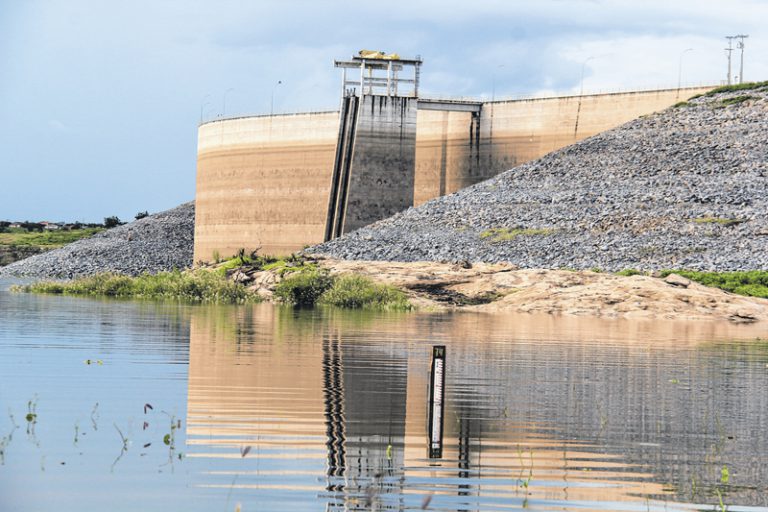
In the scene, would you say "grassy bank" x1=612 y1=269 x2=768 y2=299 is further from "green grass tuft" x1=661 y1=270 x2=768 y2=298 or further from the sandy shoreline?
the sandy shoreline

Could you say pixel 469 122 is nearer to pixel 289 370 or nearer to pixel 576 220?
pixel 576 220

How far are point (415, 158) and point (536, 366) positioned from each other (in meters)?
62.7

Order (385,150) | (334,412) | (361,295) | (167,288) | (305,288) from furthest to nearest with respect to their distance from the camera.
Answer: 1. (385,150)
2. (167,288)
3. (305,288)
4. (361,295)
5. (334,412)

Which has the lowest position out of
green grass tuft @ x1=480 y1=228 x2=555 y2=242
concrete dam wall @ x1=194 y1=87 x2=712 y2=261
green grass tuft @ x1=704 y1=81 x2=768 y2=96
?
green grass tuft @ x1=480 y1=228 x2=555 y2=242

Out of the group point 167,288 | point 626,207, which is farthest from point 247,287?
point 626,207

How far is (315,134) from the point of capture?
302 feet

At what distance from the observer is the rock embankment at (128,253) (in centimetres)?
11975

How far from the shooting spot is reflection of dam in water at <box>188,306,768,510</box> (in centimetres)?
1293

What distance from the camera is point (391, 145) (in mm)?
85000

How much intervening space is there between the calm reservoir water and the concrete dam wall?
51.7 meters

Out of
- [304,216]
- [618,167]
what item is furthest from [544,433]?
[304,216]

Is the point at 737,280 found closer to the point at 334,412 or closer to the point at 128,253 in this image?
the point at 334,412

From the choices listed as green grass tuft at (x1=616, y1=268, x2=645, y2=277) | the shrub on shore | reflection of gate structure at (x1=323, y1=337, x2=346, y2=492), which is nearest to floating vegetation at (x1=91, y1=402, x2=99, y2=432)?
reflection of gate structure at (x1=323, y1=337, x2=346, y2=492)

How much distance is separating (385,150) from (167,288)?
26.4 metres
